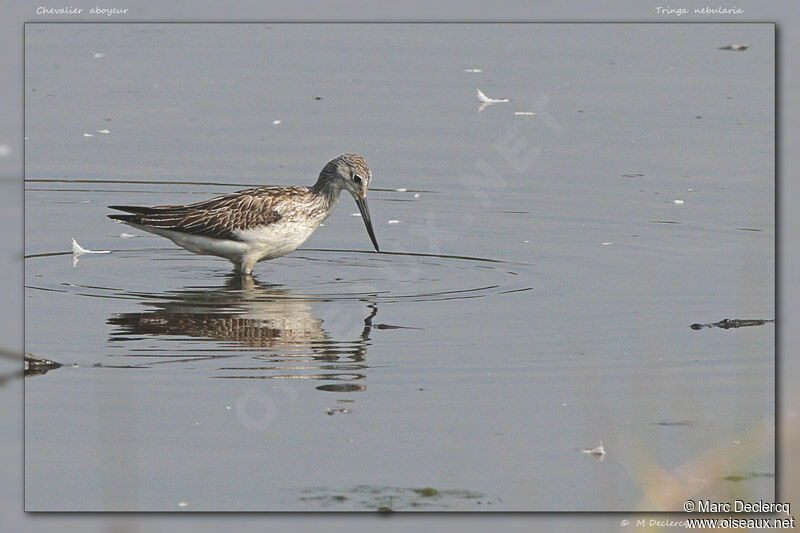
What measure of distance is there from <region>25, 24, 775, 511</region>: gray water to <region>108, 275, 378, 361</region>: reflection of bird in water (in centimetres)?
4

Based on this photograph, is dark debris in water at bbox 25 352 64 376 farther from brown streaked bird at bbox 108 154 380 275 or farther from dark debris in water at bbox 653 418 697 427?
dark debris in water at bbox 653 418 697 427

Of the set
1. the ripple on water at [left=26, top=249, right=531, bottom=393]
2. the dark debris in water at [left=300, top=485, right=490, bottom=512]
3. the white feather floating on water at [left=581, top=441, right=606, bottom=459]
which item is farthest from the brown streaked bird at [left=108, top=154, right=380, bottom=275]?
the dark debris in water at [left=300, top=485, right=490, bottom=512]

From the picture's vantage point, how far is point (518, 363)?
9.45 m

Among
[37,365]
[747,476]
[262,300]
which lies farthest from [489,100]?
[747,476]

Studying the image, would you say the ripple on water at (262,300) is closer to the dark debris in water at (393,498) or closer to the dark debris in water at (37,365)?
the dark debris in water at (37,365)

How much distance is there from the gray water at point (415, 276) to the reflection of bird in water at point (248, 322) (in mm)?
41

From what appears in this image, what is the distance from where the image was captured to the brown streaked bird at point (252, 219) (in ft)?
39.6

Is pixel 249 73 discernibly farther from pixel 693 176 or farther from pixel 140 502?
pixel 140 502

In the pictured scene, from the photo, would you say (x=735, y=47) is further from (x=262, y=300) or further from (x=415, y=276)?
(x=262, y=300)

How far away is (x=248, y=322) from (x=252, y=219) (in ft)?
5.97

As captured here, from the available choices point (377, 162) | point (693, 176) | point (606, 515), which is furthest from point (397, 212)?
point (606, 515)

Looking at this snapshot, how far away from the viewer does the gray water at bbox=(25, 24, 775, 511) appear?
764 centimetres

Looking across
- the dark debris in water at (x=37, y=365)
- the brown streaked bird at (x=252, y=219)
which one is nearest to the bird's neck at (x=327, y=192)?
the brown streaked bird at (x=252, y=219)

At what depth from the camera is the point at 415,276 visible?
39.0 ft
